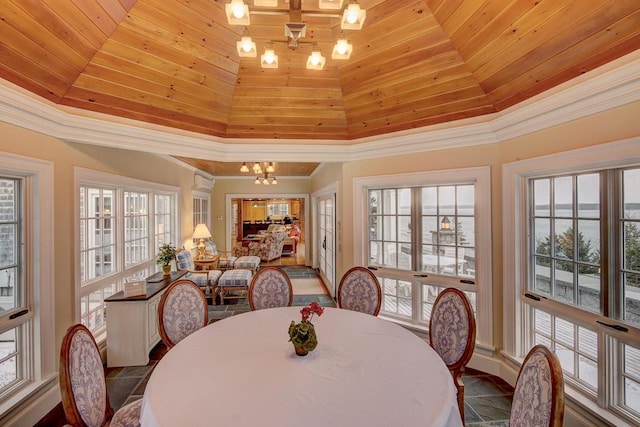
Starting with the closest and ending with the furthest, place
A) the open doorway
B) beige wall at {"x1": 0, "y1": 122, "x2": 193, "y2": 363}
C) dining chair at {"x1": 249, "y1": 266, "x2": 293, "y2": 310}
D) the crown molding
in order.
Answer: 1. the crown molding
2. beige wall at {"x1": 0, "y1": 122, "x2": 193, "y2": 363}
3. dining chair at {"x1": 249, "y1": 266, "x2": 293, "y2": 310}
4. the open doorway

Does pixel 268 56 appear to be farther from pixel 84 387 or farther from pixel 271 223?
pixel 271 223

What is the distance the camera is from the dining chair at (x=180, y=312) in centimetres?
241

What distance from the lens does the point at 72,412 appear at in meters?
1.39

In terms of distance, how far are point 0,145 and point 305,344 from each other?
2407 mm

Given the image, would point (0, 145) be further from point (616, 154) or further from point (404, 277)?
point (616, 154)

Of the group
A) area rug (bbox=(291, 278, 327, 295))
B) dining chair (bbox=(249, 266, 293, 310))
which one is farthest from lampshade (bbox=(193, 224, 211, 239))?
dining chair (bbox=(249, 266, 293, 310))

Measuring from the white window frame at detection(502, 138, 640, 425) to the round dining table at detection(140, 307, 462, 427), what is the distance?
122 centimetres

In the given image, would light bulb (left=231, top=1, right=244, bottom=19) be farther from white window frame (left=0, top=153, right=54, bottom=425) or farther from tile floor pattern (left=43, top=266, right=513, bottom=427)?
tile floor pattern (left=43, top=266, right=513, bottom=427)

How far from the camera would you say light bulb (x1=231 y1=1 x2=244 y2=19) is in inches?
56.9

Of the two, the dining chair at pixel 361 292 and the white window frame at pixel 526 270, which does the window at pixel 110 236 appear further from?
the white window frame at pixel 526 270

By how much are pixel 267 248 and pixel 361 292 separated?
18.5 feet

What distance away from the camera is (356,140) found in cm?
354

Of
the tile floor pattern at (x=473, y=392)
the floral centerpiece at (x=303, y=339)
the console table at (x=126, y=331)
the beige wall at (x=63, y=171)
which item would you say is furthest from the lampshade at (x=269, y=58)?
the tile floor pattern at (x=473, y=392)

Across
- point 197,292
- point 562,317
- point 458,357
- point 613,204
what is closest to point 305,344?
point 458,357
